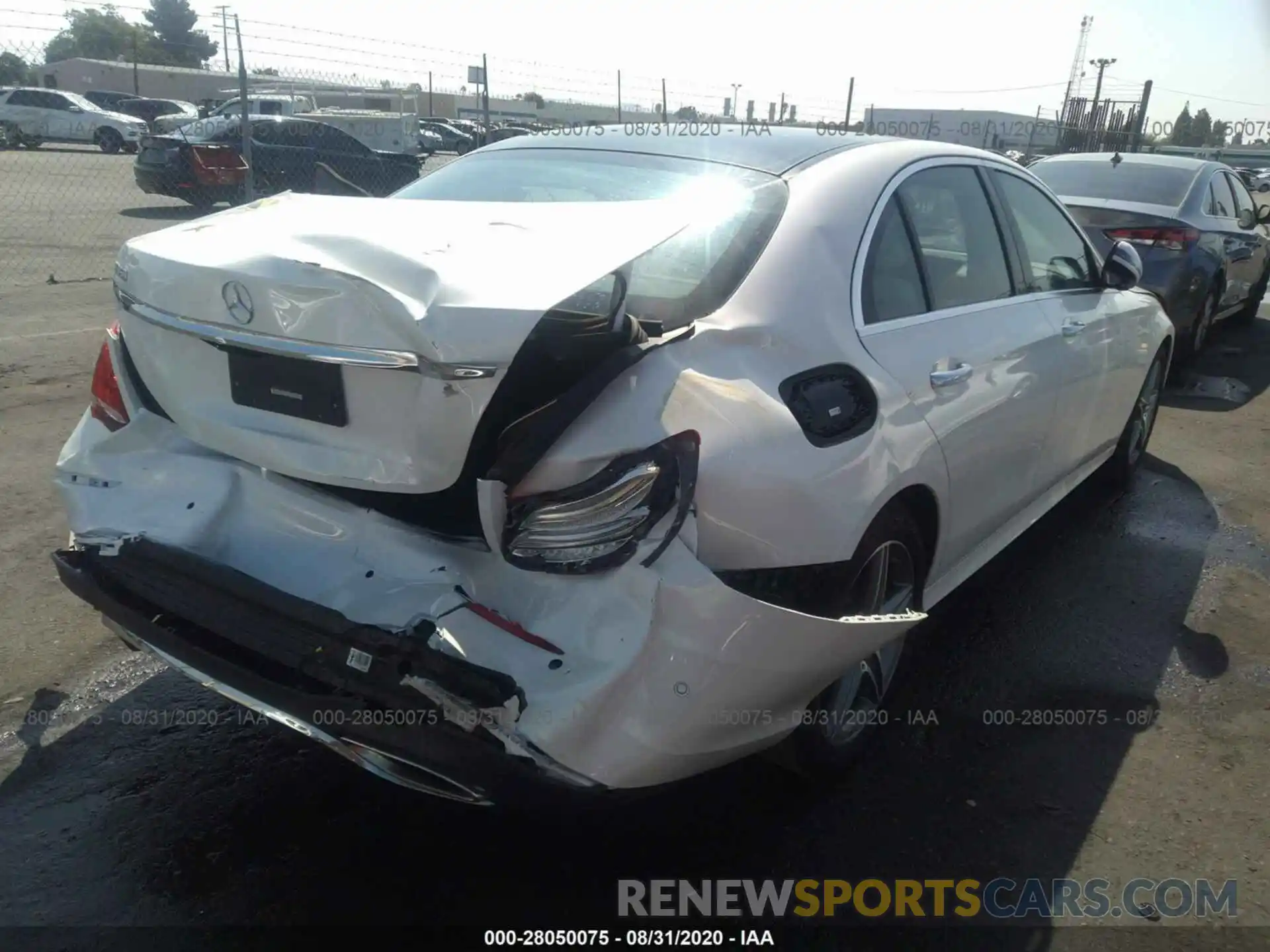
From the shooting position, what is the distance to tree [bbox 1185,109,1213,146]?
79.8 metres

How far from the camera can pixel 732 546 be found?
2102mm

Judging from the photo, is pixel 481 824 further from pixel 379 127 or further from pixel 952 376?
pixel 379 127

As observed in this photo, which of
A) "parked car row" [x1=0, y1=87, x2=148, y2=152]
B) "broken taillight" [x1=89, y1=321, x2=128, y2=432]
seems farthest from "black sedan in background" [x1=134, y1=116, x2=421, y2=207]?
"parked car row" [x1=0, y1=87, x2=148, y2=152]

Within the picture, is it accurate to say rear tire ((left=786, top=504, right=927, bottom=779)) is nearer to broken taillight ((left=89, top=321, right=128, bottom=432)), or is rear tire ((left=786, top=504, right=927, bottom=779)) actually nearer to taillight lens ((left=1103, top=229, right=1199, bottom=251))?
broken taillight ((left=89, top=321, right=128, bottom=432))

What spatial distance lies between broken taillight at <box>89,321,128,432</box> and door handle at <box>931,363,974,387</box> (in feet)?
7.23

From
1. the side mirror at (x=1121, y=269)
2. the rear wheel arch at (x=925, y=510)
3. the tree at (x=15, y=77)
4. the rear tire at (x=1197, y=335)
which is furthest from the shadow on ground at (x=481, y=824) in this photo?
the tree at (x=15, y=77)

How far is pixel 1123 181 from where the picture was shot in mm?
8008

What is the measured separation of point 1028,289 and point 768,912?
240cm

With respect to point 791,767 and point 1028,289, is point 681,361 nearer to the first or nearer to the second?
point 791,767

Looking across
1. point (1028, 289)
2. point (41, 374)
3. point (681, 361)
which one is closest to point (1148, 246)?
point (1028, 289)

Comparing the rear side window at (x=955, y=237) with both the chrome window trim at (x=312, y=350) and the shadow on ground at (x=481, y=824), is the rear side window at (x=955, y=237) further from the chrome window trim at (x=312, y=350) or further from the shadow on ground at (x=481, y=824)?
the chrome window trim at (x=312, y=350)

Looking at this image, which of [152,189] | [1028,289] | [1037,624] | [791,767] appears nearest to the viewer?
[791,767]

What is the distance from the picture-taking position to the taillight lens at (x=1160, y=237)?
7320 mm

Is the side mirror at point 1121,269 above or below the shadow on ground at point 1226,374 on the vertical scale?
above
